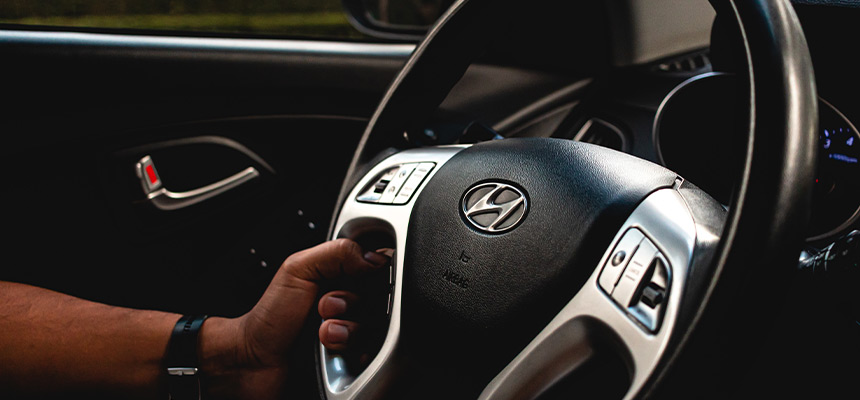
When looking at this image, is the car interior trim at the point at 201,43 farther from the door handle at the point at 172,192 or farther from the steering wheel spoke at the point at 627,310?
the steering wheel spoke at the point at 627,310

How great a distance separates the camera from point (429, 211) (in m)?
0.95

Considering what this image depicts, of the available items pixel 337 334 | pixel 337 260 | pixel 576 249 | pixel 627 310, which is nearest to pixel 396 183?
pixel 337 260

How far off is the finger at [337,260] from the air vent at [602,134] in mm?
719

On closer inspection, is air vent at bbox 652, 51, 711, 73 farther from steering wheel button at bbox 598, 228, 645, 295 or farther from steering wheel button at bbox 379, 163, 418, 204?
steering wheel button at bbox 598, 228, 645, 295

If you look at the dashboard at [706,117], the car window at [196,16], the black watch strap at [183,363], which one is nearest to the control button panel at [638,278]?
the dashboard at [706,117]

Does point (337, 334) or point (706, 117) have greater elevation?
point (706, 117)

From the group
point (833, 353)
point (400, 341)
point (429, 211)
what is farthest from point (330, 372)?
point (833, 353)

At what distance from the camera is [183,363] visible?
1.20 meters

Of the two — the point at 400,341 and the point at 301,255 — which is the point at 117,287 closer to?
the point at 301,255

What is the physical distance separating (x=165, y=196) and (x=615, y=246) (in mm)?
1329

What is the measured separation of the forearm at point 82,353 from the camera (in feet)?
4.03

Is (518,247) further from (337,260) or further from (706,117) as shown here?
(706,117)

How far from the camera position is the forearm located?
123 centimetres

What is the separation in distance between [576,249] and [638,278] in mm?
95
